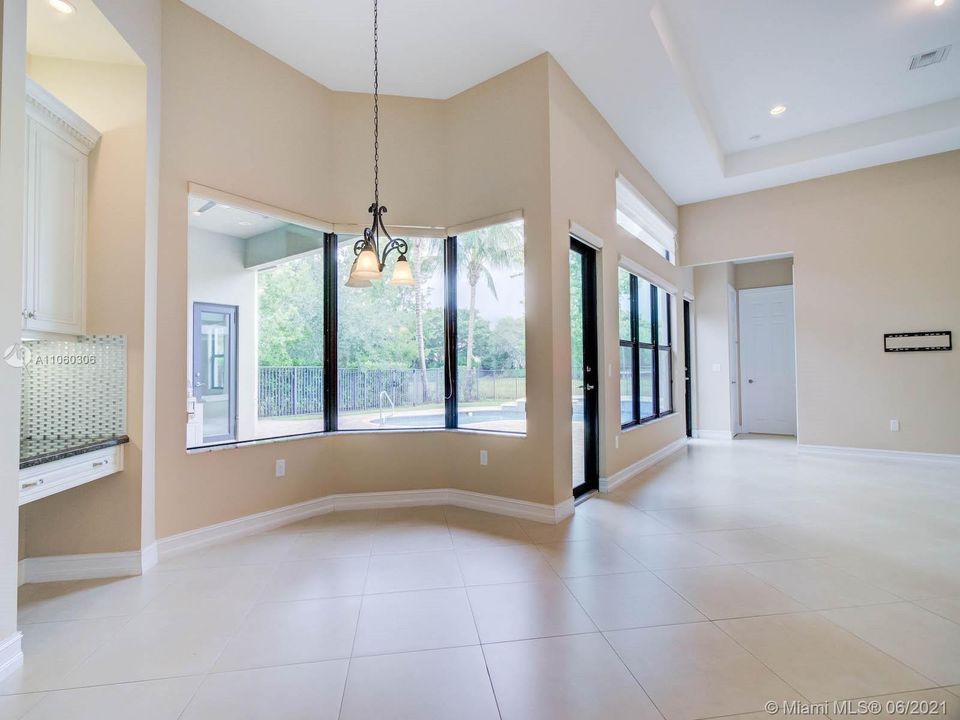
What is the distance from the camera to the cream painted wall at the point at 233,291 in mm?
3068

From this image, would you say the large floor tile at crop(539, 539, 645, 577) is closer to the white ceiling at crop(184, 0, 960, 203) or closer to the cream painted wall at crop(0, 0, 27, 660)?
the cream painted wall at crop(0, 0, 27, 660)

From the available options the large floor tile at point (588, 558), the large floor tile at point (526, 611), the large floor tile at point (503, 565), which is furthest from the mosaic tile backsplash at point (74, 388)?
the large floor tile at point (588, 558)

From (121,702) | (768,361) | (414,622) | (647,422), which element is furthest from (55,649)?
(768,361)

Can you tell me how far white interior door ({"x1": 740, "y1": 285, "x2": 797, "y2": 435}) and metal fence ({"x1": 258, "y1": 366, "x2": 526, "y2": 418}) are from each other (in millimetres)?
6044

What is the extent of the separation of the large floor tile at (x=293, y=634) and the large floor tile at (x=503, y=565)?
0.69m

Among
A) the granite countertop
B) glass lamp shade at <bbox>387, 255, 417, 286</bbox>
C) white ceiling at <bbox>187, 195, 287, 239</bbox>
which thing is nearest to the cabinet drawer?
the granite countertop

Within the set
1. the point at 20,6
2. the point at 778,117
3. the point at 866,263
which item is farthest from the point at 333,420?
the point at 866,263

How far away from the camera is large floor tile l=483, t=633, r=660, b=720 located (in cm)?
153

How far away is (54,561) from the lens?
8.34 feet

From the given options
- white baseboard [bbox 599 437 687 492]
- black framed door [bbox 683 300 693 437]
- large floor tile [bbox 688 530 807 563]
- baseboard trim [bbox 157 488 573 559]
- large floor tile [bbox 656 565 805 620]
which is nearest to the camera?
large floor tile [bbox 656 565 805 620]

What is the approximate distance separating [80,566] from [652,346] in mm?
5881

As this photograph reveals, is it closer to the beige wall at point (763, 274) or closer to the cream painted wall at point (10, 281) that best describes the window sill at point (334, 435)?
the cream painted wall at point (10, 281)

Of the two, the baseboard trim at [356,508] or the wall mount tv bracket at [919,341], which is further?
the wall mount tv bracket at [919,341]

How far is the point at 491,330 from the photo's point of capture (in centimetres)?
388
